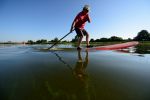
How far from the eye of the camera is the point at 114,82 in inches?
113

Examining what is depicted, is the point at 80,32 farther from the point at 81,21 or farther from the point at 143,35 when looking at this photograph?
the point at 143,35

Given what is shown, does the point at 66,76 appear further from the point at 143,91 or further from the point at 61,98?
the point at 143,91

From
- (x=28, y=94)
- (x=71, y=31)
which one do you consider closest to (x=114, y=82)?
(x=28, y=94)

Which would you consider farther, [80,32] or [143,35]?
[143,35]

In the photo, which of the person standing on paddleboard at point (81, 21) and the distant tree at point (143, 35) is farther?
the distant tree at point (143, 35)

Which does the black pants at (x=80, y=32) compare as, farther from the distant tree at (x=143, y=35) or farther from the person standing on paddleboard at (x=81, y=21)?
the distant tree at (x=143, y=35)

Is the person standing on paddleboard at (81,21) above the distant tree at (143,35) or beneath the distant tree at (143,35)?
beneath

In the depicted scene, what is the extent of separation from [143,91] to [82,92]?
0.88 metres

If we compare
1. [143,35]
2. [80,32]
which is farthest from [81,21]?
[143,35]

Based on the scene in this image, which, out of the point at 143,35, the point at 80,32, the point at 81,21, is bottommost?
the point at 80,32

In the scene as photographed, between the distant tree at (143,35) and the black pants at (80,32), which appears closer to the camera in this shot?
the black pants at (80,32)

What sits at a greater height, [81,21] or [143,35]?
[143,35]

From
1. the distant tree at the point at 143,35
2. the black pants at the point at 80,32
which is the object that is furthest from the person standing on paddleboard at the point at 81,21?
the distant tree at the point at 143,35

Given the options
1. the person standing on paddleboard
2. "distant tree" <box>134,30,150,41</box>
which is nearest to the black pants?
the person standing on paddleboard
